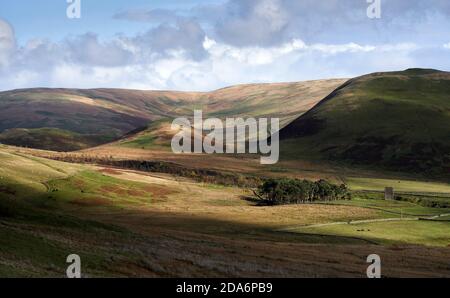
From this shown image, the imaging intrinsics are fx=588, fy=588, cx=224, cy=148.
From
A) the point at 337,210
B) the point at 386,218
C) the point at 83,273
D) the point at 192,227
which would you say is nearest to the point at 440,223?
the point at 386,218

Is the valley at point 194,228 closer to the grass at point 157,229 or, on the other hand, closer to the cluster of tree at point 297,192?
the grass at point 157,229

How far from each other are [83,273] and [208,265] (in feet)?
36.2

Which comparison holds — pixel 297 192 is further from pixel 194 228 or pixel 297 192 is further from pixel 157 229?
pixel 157 229

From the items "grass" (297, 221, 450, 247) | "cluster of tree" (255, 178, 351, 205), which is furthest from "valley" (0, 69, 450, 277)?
"cluster of tree" (255, 178, 351, 205)

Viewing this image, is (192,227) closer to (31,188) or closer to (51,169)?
(31,188)

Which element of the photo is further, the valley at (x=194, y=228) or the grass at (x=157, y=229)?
the valley at (x=194, y=228)

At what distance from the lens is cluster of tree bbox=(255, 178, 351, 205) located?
159 metres

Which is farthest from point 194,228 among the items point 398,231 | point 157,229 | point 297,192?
point 297,192

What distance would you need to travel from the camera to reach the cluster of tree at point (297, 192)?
6255 inches

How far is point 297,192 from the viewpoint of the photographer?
15938 centimetres

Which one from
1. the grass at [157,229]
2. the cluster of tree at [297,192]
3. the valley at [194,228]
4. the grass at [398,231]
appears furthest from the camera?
the cluster of tree at [297,192]

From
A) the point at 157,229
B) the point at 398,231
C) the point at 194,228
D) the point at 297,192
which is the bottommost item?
the point at 398,231

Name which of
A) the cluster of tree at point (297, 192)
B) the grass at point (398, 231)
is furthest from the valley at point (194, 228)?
the cluster of tree at point (297, 192)
